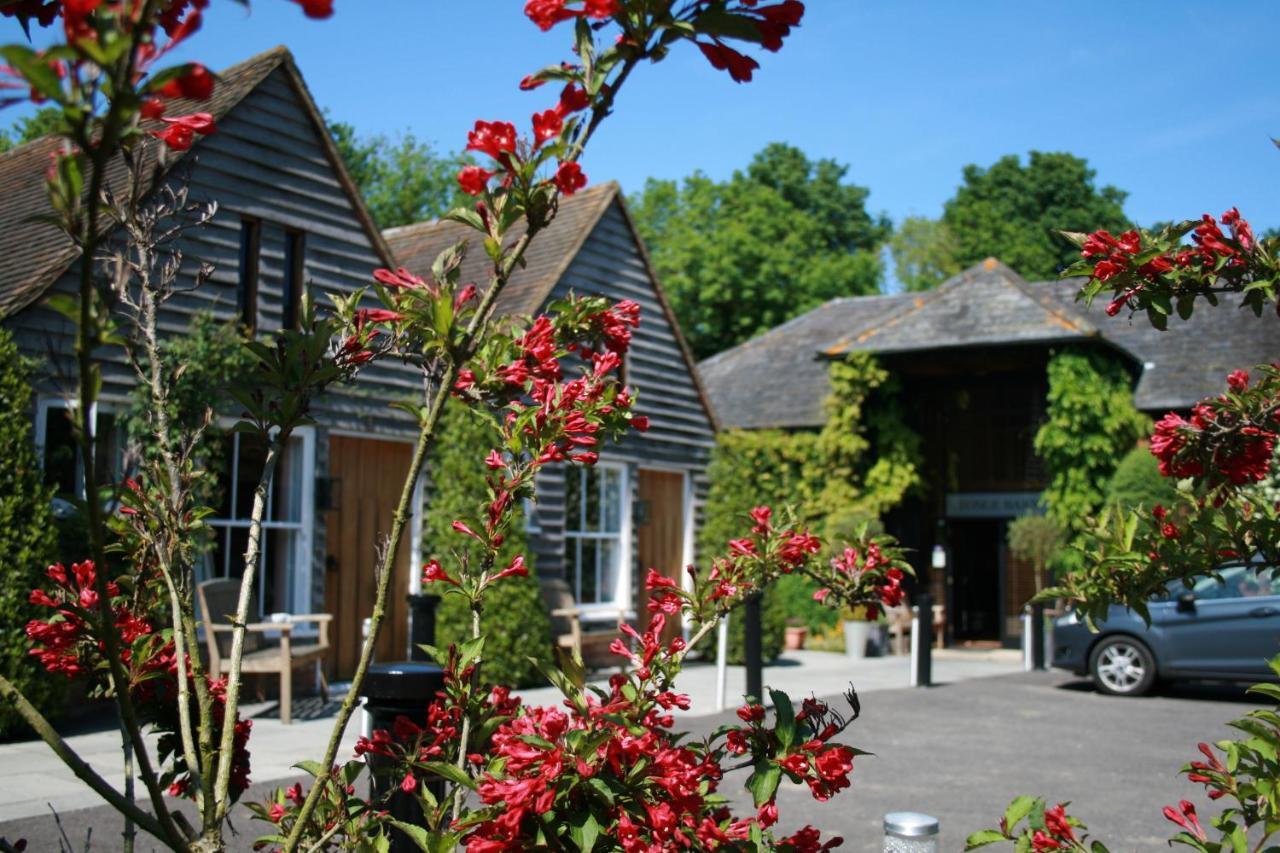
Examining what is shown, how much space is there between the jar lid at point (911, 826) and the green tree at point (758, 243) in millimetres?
33129

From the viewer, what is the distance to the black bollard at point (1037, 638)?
16022mm

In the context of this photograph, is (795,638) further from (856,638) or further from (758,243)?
(758,243)

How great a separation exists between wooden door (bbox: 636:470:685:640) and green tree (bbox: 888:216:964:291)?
31.4 m

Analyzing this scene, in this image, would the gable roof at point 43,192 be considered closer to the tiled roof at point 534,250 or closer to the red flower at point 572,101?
the tiled roof at point 534,250

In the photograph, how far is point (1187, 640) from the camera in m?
12.5

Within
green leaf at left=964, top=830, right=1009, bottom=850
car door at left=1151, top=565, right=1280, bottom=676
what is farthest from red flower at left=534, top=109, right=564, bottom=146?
car door at left=1151, top=565, right=1280, bottom=676

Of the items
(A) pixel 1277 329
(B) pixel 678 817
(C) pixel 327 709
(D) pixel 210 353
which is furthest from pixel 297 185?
(A) pixel 1277 329

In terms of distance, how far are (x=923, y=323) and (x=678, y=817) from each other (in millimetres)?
18780

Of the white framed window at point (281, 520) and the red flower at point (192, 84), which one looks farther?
the white framed window at point (281, 520)

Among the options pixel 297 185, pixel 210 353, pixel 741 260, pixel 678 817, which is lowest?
pixel 678 817

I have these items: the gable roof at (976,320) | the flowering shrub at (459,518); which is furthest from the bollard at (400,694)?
the gable roof at (976,320)

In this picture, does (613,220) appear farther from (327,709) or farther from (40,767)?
(40,767)

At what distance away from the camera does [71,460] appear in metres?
9.27

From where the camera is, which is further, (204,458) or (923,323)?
(923,323)
